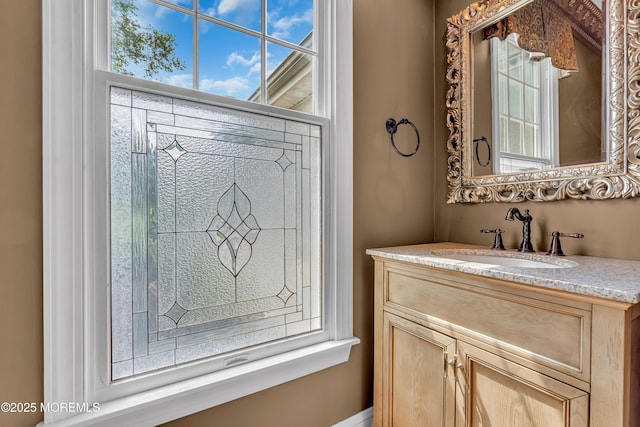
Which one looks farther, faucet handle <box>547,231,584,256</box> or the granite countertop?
faucet handle <box>547,231,584,256</box>

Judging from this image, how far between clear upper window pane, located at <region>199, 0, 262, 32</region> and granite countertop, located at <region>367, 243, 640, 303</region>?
1.12 m

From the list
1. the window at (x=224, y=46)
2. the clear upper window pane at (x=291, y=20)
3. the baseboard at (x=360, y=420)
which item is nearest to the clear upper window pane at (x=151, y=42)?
the window at (x=224, y=46)

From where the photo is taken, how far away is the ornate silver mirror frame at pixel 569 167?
102 centimetres

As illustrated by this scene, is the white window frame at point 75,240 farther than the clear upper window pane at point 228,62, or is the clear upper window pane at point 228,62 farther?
the clear upper window pane at point 228,62

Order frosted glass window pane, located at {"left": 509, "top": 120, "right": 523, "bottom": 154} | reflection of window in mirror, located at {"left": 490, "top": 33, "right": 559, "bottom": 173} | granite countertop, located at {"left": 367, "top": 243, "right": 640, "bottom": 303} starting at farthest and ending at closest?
frosted glass window pane, located at {"left": 509, "top": 120, "right": 523, "bottom": 154} → reflection of window in mirror, located at {"left": 490, "top": 33, "right": 559, "bottom": 173} → granite countertop, located at {"left": 367, "top": 243, "right": 640, "bottom": 303}

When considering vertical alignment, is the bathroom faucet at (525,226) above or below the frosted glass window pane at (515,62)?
below

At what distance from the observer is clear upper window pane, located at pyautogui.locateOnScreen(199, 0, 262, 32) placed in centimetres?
112

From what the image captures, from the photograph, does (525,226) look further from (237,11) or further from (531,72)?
(237,11)

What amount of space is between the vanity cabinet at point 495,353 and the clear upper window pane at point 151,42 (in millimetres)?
1099

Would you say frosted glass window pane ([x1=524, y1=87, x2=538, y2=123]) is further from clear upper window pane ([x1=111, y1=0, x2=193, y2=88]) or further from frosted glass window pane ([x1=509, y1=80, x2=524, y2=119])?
clear upper window pane ([x1=111, y1=0, x2=193, y2=88])

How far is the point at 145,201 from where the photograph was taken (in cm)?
99

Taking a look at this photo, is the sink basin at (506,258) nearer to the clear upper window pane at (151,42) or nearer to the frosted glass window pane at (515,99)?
the frosted glass window pane at (515,99)

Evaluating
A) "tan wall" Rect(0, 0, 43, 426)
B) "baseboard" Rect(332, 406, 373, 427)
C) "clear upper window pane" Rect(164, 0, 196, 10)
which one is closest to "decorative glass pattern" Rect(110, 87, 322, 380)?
"tan wall" Rect(0, 0, 43, 426)

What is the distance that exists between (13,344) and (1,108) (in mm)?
642
